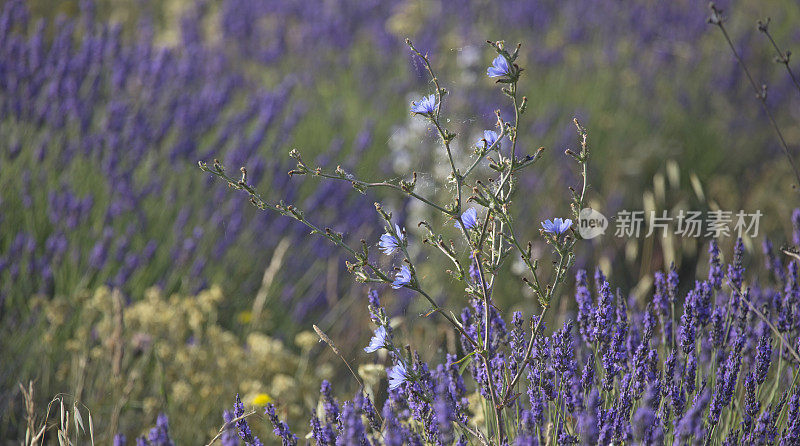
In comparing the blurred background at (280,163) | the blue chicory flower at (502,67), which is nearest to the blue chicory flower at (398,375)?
the blurred background at (280,163)

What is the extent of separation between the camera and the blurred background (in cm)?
271

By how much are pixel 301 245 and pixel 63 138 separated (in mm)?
1111

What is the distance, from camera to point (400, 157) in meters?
4.20

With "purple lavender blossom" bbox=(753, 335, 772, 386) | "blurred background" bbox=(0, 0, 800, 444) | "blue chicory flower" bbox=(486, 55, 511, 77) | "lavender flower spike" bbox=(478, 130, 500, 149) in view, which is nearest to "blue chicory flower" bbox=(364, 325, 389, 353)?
"blurred background" bbox=(0, 0, 800, 444)

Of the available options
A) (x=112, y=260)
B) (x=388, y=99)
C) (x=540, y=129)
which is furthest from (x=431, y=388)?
(x=388, y=99)

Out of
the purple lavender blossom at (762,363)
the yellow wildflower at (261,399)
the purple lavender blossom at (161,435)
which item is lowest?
the purple lavender blossom at (161,435)

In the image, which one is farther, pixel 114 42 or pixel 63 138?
pixel 114 42

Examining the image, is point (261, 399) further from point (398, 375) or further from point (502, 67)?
point (502, 67)

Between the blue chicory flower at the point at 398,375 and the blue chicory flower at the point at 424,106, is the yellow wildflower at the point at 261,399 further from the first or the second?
the blue chicory flower at the point at 424,106

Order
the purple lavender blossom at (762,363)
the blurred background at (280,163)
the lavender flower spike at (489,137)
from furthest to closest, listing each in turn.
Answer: the blurred background at (280,163)
the purple lavender blossom at (762,363)
the lavender flower spike at (489,137)

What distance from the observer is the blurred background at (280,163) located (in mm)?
2709

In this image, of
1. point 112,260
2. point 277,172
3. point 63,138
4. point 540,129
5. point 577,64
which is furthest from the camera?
point 577,64

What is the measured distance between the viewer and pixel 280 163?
12.2ft

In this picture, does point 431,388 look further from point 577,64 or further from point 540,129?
point 577,64
